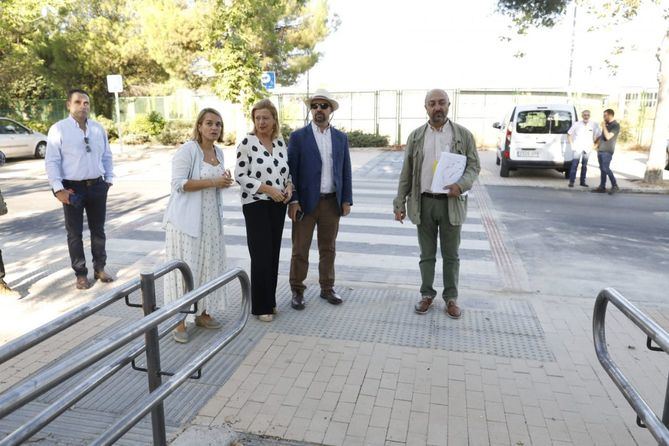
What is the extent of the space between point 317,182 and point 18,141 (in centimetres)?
1693

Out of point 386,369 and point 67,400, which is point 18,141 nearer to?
point 386,369

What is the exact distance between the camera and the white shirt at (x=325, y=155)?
4.78 meters

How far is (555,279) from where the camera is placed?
6.04 metres

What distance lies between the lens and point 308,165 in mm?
4719

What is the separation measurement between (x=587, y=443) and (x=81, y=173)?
4.87 m

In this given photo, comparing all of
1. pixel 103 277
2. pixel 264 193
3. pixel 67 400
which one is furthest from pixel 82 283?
pixel 67 400

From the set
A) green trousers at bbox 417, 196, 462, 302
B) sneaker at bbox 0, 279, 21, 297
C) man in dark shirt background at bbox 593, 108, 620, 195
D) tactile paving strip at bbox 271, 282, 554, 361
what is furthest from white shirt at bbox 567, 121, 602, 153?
sneaker at bbox 0, 279, 21, 297

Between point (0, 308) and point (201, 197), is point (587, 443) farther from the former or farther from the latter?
point (0, 308)

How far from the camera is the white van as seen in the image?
535 inches

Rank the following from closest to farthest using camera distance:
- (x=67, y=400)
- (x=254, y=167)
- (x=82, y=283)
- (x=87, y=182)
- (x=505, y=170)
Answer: (x=67, y=400) < (x=254, y=167) < (x=87, y=182) < (x=82, y=283) < (x=505, y=170)

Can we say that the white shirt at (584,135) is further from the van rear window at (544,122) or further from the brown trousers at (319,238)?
the brown trousers at (319,238)

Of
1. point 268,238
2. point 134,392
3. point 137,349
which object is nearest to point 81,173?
point 268,238

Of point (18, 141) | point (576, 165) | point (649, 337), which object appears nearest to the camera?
point (649, 337)

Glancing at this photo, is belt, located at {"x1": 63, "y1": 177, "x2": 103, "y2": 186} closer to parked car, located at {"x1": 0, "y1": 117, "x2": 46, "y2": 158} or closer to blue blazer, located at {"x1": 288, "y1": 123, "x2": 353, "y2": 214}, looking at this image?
blue blazer, located at {"x1": 288, "y1": 123, "x2": 353, "y2": 214}
